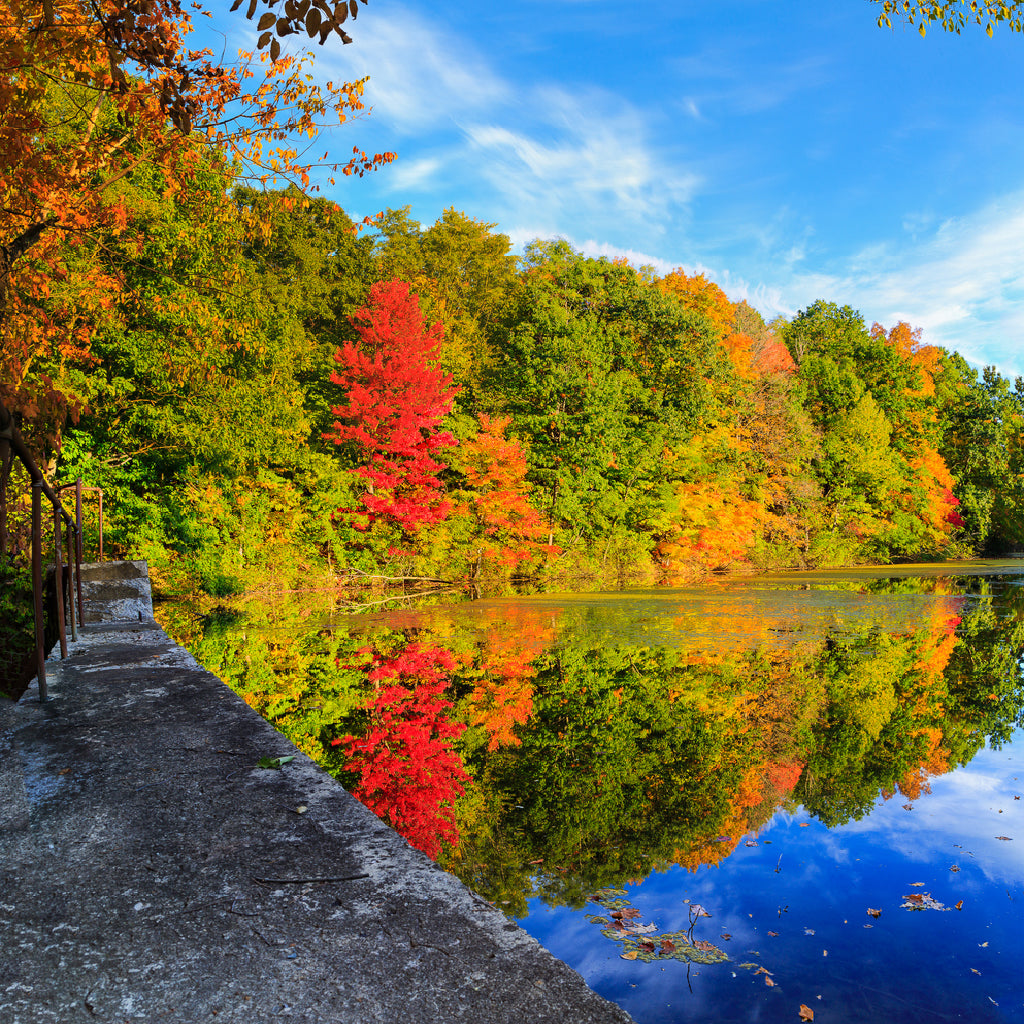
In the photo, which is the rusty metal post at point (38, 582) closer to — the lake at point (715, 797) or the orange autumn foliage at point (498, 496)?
the lake at point (715, 797)

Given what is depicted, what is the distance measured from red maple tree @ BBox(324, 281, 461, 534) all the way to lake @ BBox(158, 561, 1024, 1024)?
32.7 feet

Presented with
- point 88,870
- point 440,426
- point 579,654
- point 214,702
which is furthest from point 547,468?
point 88,870

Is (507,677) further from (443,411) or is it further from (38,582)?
(443,411)

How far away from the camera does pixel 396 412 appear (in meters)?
20.0

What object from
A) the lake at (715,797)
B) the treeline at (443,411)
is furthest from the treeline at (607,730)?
the treeline at (443,411)

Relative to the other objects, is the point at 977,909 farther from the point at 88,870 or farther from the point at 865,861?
the point at 88,870

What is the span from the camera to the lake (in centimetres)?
290

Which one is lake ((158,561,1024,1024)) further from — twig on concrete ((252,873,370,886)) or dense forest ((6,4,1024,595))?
dense forest ((6,4,1024,595))

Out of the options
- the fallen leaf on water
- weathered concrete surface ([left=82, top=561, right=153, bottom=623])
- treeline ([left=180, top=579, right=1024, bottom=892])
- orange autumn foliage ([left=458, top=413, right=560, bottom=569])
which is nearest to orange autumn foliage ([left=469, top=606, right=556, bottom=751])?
treeline ([left=180, top=579, right=1024, bottom=892])

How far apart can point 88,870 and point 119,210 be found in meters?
8.74

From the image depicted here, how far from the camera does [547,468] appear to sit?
23.6 metres

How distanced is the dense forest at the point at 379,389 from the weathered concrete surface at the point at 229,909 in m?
1.89

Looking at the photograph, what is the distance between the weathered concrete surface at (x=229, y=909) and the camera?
1.53 metres

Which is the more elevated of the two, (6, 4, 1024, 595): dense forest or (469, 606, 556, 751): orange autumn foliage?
(6, 4, 1024, 595): dense forest
